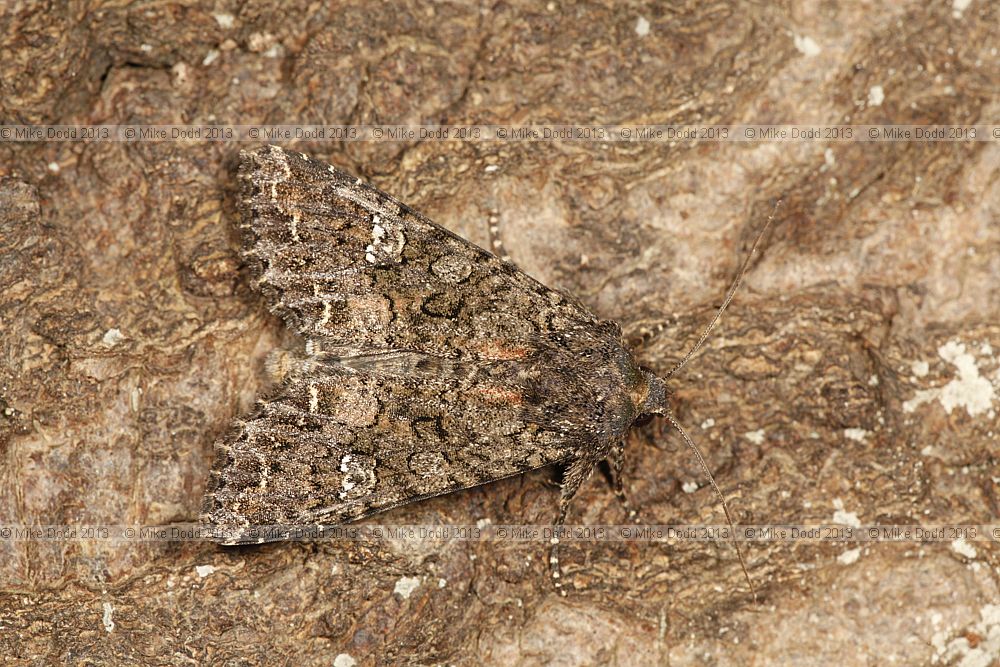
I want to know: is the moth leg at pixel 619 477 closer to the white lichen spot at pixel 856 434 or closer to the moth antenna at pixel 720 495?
the moth antenna at pixel 720 495

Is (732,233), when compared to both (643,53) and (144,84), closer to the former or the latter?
(643,53)

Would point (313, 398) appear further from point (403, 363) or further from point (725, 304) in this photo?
point (725, 304)

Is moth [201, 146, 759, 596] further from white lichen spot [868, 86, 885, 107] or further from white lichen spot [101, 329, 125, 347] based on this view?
white lichen spot [868, 86, 885, 107]

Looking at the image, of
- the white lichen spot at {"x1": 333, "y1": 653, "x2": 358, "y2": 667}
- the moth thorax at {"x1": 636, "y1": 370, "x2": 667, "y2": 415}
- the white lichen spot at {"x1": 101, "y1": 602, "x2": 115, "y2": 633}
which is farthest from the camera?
the moth thorax at {"x1": 636, "y1": 370, "x2": 667, "y2": 415}

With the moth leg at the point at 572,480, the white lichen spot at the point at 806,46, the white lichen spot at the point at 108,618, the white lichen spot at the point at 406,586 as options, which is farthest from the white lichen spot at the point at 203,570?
the white lichen spot at the point at 806,46

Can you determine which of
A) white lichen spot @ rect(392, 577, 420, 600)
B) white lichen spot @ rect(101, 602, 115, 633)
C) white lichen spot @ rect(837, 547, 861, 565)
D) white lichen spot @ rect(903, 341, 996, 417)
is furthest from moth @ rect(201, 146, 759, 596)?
white lichen spot @ rect(903, 341, 996, 417)

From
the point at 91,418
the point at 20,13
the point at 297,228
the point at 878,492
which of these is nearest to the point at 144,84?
the point at 20,13

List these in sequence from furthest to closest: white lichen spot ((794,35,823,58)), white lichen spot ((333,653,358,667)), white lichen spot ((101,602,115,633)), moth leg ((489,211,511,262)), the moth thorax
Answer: white lichen spot ((794,35,823,58)) < moth leg ((489,211,511,262)) < the moth thorax < white lichen spot ((333,653,358,667)) < white lichen spot ((101,602,115,633))
